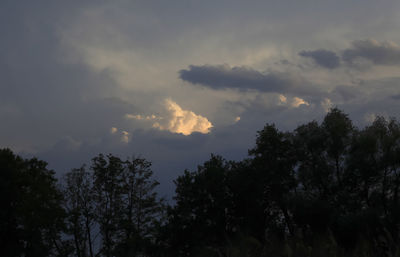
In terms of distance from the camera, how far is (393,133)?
42.8m

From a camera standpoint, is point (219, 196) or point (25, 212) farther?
point (219, 196)

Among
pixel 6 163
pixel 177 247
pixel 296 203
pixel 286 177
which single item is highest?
pixel 6 163

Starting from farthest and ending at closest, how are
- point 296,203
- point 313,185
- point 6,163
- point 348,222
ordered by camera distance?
point 313,185
point 296,203
point 6,163
point 348,222

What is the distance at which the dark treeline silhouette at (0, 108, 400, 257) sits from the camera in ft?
133

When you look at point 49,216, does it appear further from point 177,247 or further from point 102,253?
point 177,247

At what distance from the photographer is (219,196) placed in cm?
5653

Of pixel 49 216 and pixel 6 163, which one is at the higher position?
pixel 6 163

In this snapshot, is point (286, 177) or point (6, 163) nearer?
point (6, 163)

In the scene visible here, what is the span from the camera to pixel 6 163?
137ft

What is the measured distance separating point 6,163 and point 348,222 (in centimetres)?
3594

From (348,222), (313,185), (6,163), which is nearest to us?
(348,222)

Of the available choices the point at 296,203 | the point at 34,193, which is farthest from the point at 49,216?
the point at 296,203

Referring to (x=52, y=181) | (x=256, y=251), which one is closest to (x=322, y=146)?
(x=52, y=181)

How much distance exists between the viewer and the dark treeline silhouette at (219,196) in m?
40.4
